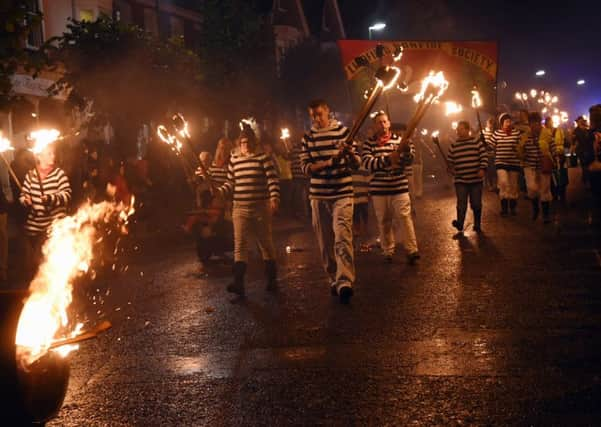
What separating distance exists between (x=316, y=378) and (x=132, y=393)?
1261mm

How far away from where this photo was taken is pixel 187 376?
5.70 m

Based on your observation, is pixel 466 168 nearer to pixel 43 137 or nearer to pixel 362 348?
pixel 43 137

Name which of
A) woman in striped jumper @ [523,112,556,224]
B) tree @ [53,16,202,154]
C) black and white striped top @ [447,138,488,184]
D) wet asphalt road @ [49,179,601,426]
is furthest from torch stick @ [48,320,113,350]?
tree @ [53,16,202,154]

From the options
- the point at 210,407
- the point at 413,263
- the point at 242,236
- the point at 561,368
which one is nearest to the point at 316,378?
the point at 210,407

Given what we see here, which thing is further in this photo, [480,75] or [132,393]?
[480,75]

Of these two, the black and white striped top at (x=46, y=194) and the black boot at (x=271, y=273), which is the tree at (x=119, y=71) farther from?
the black boot at (x=271, y=273)

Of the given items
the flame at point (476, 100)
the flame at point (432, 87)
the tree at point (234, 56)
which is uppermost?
the tree at point (234, 56)

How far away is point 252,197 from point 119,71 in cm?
1284

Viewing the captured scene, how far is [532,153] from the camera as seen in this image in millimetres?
14461

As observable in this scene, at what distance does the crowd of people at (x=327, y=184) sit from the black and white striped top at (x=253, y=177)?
11 mm

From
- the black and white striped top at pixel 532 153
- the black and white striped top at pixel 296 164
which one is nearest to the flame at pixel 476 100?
the black and white striped top at pixel 532 153

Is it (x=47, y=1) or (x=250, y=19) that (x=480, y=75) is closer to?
(x=47, y=1)

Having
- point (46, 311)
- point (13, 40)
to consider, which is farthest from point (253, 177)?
point (46, 311)

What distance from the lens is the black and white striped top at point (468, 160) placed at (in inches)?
510
